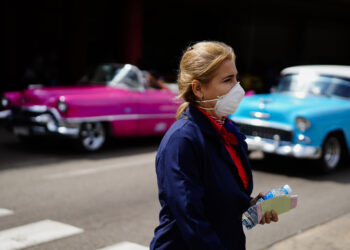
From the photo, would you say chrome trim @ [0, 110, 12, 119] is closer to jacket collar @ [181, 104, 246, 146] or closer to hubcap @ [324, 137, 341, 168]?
hubcap @ [324, 137, 341, 168]

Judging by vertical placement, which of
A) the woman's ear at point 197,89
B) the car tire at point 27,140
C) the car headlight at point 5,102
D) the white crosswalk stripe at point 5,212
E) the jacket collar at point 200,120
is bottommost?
the car tire at point 27,140

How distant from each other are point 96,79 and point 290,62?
25.2 m

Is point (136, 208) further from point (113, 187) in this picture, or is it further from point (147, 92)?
point (147, 92)

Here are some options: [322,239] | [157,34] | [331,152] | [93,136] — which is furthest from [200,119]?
[157,34]

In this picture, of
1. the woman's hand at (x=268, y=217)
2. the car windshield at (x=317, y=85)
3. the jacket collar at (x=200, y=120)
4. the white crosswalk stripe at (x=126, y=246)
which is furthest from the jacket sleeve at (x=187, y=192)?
the car windshield at (x=317, y=85)

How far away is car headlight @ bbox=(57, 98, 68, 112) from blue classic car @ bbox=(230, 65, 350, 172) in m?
3.08

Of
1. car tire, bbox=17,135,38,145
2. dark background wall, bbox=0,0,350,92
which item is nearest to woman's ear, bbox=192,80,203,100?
car tire, bbox=17,135,38,145

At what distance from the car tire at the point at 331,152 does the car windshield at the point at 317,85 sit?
919mm

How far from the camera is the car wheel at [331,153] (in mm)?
7812

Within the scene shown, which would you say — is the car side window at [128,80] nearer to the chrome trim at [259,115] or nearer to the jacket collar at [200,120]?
the chrome trim at [259,115]

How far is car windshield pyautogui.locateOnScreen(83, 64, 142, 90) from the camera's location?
9.90 metres

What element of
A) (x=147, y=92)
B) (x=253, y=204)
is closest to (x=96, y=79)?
(x=147, y=92)

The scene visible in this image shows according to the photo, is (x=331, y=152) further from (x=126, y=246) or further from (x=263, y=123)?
(x=126, y=246)

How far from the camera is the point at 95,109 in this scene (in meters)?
9.11
